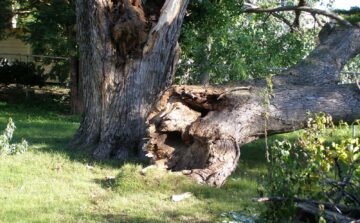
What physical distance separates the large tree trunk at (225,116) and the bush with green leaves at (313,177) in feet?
8.55

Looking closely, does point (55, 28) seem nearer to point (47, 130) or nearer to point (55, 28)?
point (55, 28)

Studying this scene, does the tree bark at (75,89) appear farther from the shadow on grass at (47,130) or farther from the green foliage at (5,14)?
the green foliage at (5,14)

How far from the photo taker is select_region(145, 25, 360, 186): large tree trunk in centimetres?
766

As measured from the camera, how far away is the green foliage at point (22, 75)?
20547mm

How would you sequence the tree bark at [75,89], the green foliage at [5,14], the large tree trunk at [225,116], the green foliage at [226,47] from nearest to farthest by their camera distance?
the large tree trunk at [225,116]
the green foliage at [226,47]
the green foliage at [5,14]
the tree bark at [75,89]

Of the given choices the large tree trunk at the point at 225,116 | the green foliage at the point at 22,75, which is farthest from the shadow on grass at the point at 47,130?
the green foliage at the point at 22,75

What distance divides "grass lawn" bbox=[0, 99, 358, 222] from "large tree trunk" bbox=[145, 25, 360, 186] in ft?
1.48

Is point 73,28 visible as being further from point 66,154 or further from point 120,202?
point 120,202

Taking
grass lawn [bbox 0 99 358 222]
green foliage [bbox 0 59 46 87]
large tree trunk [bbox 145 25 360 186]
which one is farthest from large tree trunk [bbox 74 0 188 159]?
green foliage [bbox 0 59 46 87]

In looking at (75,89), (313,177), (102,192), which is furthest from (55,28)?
(313,177)

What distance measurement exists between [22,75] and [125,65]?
12.4 m

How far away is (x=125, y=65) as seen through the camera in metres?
9.11

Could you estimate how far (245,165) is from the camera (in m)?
8.97

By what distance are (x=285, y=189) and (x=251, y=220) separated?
0.41 metres
